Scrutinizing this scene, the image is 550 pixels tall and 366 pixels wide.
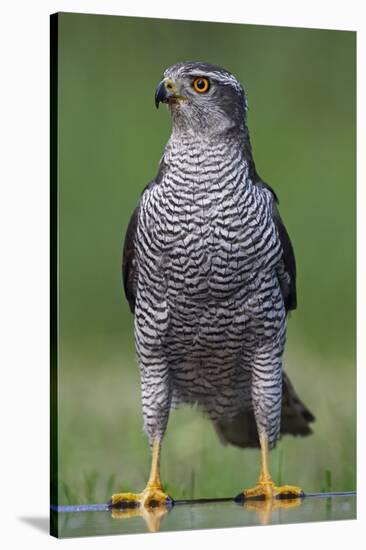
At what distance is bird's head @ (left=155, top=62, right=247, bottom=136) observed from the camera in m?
8.44

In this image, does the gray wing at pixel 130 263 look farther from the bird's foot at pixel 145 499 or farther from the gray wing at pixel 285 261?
the bird's foot at pixel 145 499

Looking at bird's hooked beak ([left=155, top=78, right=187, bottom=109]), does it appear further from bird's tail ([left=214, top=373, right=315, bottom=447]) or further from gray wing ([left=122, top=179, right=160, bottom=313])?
bird's tail ([left=214, top=373, right=315, bottom=447])

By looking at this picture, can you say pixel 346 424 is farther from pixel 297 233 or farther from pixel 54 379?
pixel 54 379

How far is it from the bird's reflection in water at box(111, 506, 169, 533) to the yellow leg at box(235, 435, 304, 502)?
1.90 feet

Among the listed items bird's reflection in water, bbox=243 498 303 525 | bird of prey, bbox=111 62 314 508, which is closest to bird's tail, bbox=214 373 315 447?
bird of prey, bbox=111 62 314 508

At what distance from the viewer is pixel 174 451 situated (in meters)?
9.31

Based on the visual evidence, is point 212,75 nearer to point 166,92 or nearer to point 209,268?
point 166,92

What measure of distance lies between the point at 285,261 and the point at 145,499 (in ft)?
5.64

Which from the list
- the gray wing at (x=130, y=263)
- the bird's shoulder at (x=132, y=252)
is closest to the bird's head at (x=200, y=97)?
the bird's shoulder at (x=132, y=252)

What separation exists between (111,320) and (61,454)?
986 millimetres

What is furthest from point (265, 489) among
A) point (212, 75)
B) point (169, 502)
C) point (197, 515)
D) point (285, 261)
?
point (212, 75)

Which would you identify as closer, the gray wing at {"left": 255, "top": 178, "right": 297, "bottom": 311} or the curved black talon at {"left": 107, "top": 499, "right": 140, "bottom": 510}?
the curved black talon at {"left": 107, "top": 499, "right": 140, "bottom": 510}

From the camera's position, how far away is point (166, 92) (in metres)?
8.41

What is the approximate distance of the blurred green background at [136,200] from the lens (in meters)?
8.70
